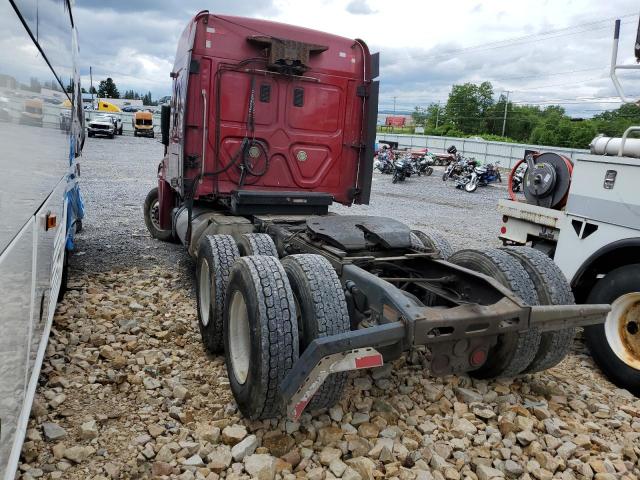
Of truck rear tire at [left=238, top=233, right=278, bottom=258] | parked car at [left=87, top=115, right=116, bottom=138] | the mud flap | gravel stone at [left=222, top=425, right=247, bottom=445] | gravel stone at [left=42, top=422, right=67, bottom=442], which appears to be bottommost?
gravel stone at [left=42, top=422, right=67, bottom=442]

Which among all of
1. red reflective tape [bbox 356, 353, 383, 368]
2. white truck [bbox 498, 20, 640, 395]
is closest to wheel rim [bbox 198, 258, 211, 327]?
red reflective tape [bbox 356, 353, 383, 368]

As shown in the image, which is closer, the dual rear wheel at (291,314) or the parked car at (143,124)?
the dual rear wheel at (291,314)

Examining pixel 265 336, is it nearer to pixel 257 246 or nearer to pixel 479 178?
pixel 257 246

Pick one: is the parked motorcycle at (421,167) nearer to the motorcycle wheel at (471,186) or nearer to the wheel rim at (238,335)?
the motorcycle wheel at (471,186)

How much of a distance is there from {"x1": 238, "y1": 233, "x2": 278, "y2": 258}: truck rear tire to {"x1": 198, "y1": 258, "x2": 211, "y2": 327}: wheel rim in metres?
0.37

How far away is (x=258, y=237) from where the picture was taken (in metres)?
4.56

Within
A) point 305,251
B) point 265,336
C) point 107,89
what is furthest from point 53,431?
point 107,89

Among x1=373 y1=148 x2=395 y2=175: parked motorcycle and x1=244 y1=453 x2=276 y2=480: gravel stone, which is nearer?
x1=244 y1=453 x2=276 y2=480: gravel stone

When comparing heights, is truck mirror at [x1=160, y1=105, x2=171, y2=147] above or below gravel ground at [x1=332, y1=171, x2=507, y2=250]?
above

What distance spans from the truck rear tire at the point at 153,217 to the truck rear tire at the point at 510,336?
Answer: 5.45 metres

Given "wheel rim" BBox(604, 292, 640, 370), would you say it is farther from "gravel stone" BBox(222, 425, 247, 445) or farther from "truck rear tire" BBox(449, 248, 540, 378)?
"gravel stone" BBox(222, 425, 247, 445)

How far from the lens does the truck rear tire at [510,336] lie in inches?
142

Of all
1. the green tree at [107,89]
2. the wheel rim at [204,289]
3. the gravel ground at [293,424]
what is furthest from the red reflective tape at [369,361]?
the green tree at [107,89]

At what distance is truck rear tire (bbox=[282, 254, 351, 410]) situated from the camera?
124 inches
